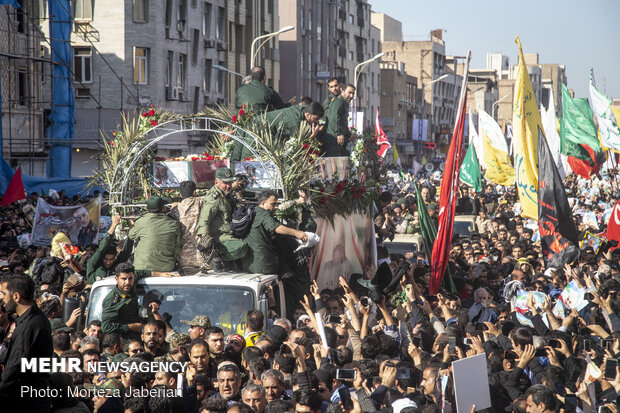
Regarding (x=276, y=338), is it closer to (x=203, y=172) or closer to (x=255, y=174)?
(x=255, y=174)

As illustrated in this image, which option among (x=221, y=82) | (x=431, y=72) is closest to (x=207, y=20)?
(x=221, y=82)

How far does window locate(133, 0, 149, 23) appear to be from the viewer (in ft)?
119

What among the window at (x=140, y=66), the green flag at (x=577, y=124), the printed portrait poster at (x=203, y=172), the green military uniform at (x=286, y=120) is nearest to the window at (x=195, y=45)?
the window at (x=140, y=66)

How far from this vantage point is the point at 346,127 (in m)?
12.9

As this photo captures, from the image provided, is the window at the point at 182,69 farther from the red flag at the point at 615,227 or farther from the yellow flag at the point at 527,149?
the red flag at the point at 615,227

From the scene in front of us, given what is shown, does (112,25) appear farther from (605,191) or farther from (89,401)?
(89,401)

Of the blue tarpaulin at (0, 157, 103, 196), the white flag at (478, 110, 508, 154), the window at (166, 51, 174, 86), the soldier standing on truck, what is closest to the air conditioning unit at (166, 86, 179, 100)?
the window at (166, 51, 174, 86)

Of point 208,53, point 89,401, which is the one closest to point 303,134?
point 89,401

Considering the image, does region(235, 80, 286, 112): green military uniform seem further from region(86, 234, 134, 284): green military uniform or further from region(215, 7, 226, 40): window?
region(215, 7, 226, 40): window

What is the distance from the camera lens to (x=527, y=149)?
50.4 feet

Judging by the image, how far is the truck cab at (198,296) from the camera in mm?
8547

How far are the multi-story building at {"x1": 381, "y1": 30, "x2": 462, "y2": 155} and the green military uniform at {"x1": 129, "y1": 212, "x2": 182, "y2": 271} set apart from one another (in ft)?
276

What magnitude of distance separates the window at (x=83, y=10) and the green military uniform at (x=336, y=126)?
2470 cm

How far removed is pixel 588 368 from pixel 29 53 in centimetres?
2594
